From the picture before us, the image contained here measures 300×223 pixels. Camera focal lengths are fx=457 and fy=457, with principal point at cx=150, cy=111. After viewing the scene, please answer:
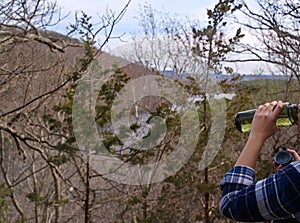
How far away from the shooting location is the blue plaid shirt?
587 mm

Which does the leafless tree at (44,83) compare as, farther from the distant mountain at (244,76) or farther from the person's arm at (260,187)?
the person's arm at (260,187)

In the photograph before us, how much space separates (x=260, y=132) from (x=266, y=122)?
2 cm

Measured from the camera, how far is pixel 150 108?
117 inches

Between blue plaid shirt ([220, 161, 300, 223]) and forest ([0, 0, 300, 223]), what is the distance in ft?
5.72

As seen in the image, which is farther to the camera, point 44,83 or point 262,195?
point 44,83

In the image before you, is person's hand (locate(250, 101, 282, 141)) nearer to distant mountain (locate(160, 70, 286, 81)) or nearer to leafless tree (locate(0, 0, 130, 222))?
leafless tree (locate(0, 0, 130, 222))

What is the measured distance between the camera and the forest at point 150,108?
2498 mm

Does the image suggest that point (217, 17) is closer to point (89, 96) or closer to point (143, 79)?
point (143, 79)

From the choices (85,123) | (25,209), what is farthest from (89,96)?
(25,209)

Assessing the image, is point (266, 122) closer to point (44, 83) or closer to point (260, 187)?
point (260, 187)

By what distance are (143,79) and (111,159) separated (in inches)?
24.3

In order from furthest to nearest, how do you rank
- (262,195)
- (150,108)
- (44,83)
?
1. (44,83)
2. (150,108)
3. (262,195)

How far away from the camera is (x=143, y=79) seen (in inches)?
120

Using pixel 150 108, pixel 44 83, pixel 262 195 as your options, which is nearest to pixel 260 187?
pixel 262 195
